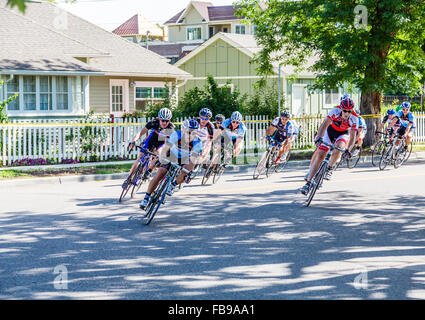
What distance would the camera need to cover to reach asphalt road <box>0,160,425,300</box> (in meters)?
6.55

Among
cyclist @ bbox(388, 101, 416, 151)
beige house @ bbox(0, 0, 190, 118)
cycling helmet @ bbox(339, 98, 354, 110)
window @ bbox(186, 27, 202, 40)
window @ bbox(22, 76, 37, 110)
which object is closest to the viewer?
cycling helmet @ bbox(339, 98, 354, 110)

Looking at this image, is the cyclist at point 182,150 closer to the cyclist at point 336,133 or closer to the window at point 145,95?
the cyclist at point 336,133

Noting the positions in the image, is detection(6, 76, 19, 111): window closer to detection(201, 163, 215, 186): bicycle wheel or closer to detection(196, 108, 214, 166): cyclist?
detection(201, 163, 215, 186): bicycle wheel

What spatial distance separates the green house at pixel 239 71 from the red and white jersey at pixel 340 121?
27602 millimetres

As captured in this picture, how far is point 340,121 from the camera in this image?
12.3 metres

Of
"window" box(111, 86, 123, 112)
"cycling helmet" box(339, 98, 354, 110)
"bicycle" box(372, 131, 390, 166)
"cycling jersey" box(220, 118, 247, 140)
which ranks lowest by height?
"bicycle" box(372, 131, 390, 166)

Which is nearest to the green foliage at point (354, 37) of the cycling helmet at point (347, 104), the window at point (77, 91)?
the window at point (77, 91)

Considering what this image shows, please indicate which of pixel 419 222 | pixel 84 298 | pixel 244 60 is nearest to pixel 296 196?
pixel 419 222

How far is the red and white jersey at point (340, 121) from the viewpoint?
1209cm

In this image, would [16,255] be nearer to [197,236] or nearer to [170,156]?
[197,236]

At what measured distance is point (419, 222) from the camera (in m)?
10.6

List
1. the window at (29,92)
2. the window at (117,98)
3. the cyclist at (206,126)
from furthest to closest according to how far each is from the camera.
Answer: the window at (117,98)
the window at (29,92)
the cyclist at (206,126)

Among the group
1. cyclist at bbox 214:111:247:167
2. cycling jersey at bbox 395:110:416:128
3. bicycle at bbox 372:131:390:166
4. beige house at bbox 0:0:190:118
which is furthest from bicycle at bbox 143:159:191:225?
beige house at bbox 0:0:190:118

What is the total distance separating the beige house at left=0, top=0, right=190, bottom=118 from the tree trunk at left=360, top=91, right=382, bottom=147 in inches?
331
